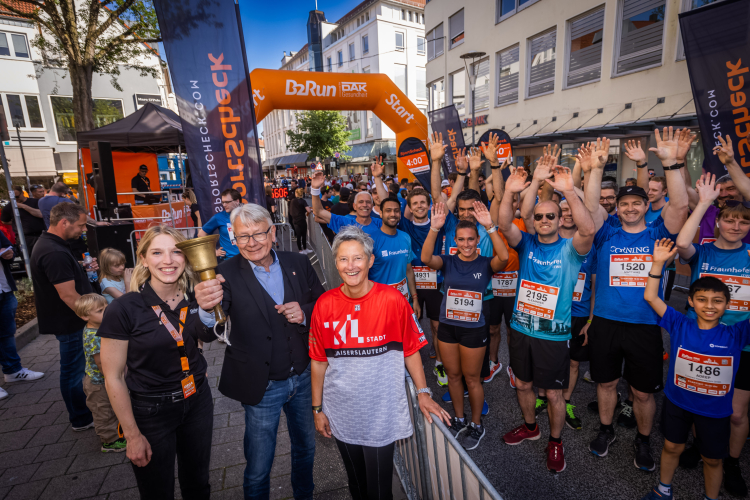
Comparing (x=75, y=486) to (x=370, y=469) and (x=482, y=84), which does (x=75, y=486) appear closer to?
(x=370, y=469)

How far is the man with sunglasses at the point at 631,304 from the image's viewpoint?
9.59ft

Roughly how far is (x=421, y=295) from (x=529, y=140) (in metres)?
12.9

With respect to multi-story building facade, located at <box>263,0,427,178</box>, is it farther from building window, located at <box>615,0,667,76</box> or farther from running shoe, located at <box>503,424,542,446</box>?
running shoe, located at <box>503,424,542,446</box>

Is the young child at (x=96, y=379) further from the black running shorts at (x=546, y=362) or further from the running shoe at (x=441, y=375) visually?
the black running shorts at (x=546, y=362)

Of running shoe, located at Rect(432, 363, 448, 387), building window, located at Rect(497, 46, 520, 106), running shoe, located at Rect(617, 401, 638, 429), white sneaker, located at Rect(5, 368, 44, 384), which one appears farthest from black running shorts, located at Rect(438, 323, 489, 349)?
building window, located at Rect(497, 46, 520, 106)

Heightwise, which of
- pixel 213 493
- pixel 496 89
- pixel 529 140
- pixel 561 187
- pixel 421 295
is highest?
pixel 496 89

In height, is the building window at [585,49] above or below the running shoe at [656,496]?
above

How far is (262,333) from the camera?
2.29 m

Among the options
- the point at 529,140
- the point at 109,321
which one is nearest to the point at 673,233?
the point at 109,321

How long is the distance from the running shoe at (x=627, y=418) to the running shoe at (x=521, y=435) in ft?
2.82

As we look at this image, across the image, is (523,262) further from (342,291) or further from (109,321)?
(109,321)

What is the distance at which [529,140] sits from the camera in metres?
15.1

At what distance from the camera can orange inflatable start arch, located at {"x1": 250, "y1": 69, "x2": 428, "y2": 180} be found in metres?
7.51

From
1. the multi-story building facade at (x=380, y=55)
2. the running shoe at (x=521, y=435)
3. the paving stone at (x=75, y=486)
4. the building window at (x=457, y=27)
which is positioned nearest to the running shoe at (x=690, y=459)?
the running shoe at (x=521, y=435)
